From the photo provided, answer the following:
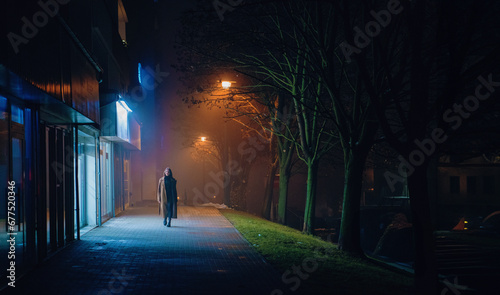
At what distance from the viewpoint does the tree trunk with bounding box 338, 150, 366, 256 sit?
Answer: 1316 cm

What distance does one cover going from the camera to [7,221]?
7.66 metres

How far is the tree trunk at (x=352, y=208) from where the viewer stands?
1316 centimetres

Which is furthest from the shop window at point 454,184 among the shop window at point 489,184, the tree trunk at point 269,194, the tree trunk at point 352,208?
the tree trunk at point 352,208

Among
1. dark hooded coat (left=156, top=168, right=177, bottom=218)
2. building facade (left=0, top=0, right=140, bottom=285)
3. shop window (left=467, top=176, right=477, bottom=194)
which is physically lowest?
shop window (left=467, top=176, right=477, bottom=194)

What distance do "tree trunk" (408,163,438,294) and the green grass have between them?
0.61 m

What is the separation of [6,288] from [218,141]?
27.7 meters

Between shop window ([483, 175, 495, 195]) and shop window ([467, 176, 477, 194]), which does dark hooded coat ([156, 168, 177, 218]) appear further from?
shop window ([483, 175, 495, 195])

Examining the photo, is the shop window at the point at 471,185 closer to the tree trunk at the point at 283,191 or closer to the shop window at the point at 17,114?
the tree trunk at the point at 283,191

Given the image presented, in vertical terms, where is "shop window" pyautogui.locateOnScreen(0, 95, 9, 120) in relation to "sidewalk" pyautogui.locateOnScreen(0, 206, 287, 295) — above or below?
above

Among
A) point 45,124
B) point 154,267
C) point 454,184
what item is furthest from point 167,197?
point 454,184

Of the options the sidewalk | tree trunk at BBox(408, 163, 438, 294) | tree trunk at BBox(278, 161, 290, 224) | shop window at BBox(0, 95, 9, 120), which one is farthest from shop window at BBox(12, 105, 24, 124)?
tree trunk at BBox(278, 161, 290, 224)

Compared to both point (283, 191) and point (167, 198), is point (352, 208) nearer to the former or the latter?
point (167, 198)

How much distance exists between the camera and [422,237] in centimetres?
795

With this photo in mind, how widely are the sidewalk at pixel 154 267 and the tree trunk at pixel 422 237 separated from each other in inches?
Result: 90.7
